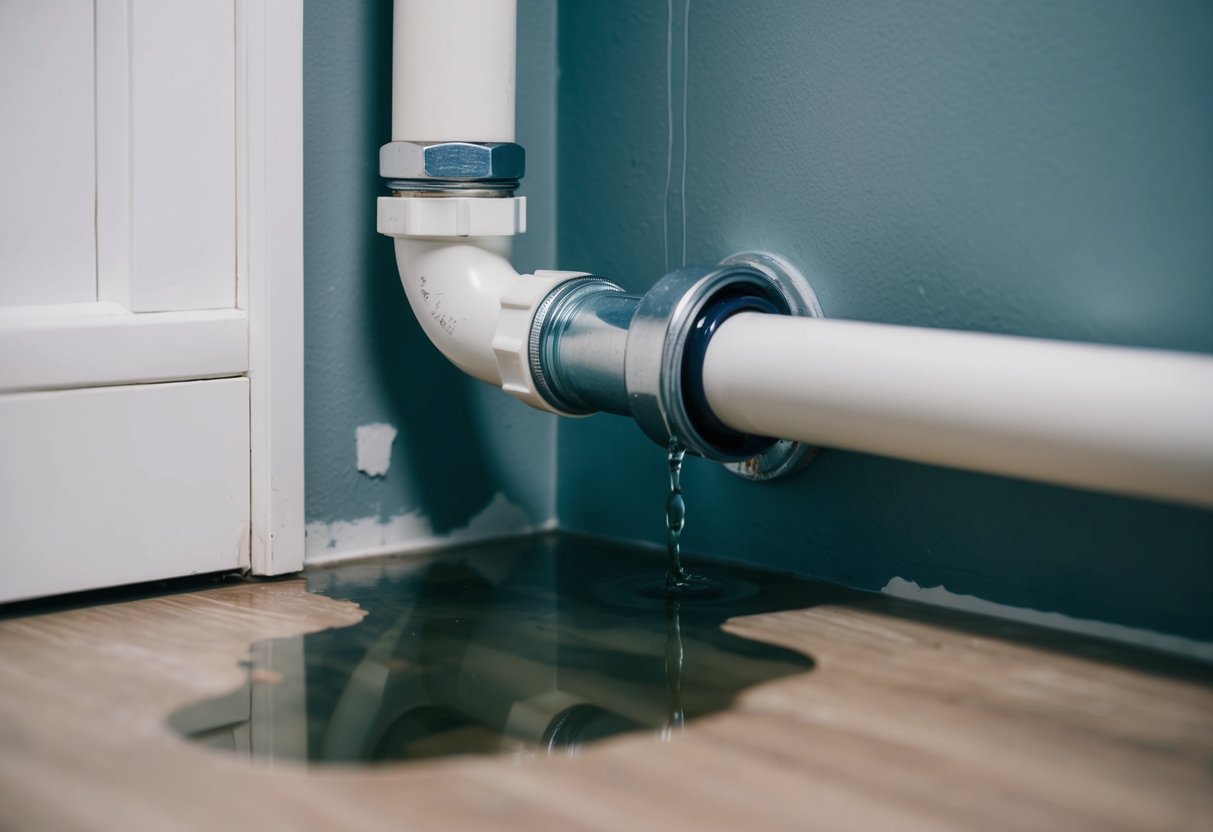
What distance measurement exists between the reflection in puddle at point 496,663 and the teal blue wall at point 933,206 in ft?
0.38

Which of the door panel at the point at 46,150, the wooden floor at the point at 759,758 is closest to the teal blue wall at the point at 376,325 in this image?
the door panel at the point at 46,150

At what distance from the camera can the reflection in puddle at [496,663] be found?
939mm

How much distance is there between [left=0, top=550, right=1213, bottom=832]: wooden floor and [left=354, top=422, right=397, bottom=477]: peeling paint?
0.33 m

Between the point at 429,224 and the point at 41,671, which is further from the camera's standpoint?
the point at 429,224

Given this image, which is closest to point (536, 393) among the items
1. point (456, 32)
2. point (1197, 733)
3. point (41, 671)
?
point (456, 32)

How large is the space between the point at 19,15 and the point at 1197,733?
3.58ft

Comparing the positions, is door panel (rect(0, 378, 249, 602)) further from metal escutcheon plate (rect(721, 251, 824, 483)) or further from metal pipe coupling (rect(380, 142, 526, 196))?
metal escutcheon plate (rect(721, 251, 824, 483))

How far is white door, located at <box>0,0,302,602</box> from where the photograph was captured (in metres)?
1.22

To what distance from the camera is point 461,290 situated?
135 cm

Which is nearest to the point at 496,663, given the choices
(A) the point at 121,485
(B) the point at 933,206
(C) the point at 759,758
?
(C) the point at 759,758

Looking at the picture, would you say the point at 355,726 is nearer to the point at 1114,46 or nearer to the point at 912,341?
the point at 912,341

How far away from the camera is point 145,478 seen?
127cm

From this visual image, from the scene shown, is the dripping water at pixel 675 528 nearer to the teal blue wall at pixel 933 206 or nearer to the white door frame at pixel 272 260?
the teal blue wall at pixel 933 206

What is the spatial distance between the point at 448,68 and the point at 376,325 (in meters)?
0.29
